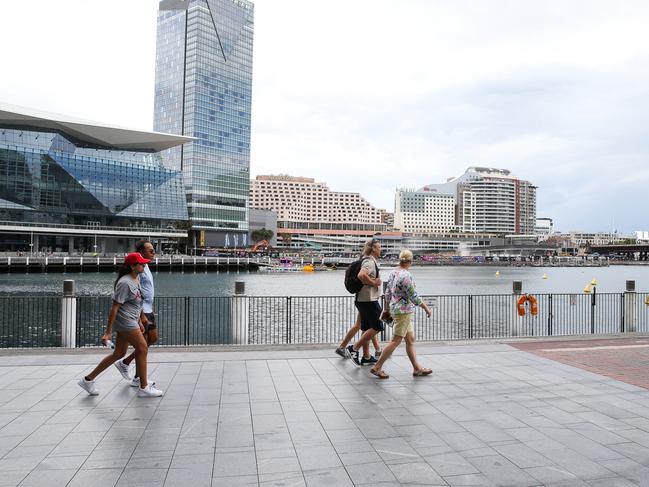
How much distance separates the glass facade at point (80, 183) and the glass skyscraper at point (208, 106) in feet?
95.8

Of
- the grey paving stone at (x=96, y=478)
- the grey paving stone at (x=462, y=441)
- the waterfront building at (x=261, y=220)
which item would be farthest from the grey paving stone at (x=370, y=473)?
the waterfront building at (x=261, y=220)

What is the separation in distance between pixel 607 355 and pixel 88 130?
11434 cm

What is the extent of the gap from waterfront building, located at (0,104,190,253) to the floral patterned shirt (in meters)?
101

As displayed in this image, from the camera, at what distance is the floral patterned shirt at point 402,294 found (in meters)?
8.84

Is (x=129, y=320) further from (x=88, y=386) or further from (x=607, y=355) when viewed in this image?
(x=607, y=355)

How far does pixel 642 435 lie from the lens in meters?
6.18

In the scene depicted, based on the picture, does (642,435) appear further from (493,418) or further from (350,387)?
(350,387)

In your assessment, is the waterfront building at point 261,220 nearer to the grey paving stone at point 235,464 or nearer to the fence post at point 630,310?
the fence post at point 630,310

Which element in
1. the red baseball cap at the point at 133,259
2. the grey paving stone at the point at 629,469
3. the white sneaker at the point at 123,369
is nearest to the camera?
the grey paving stone at the point at 629,469

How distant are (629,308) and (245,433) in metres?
12.9

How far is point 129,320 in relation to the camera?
299 inches

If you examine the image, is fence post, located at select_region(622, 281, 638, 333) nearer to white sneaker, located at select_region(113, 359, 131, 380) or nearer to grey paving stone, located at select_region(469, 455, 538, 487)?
grey paving stone, located at select_region(469, 455, 538, 487)

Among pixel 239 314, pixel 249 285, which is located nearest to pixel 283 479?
pixel 239 314

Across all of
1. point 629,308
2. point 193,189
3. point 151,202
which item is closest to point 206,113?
point 193,189
